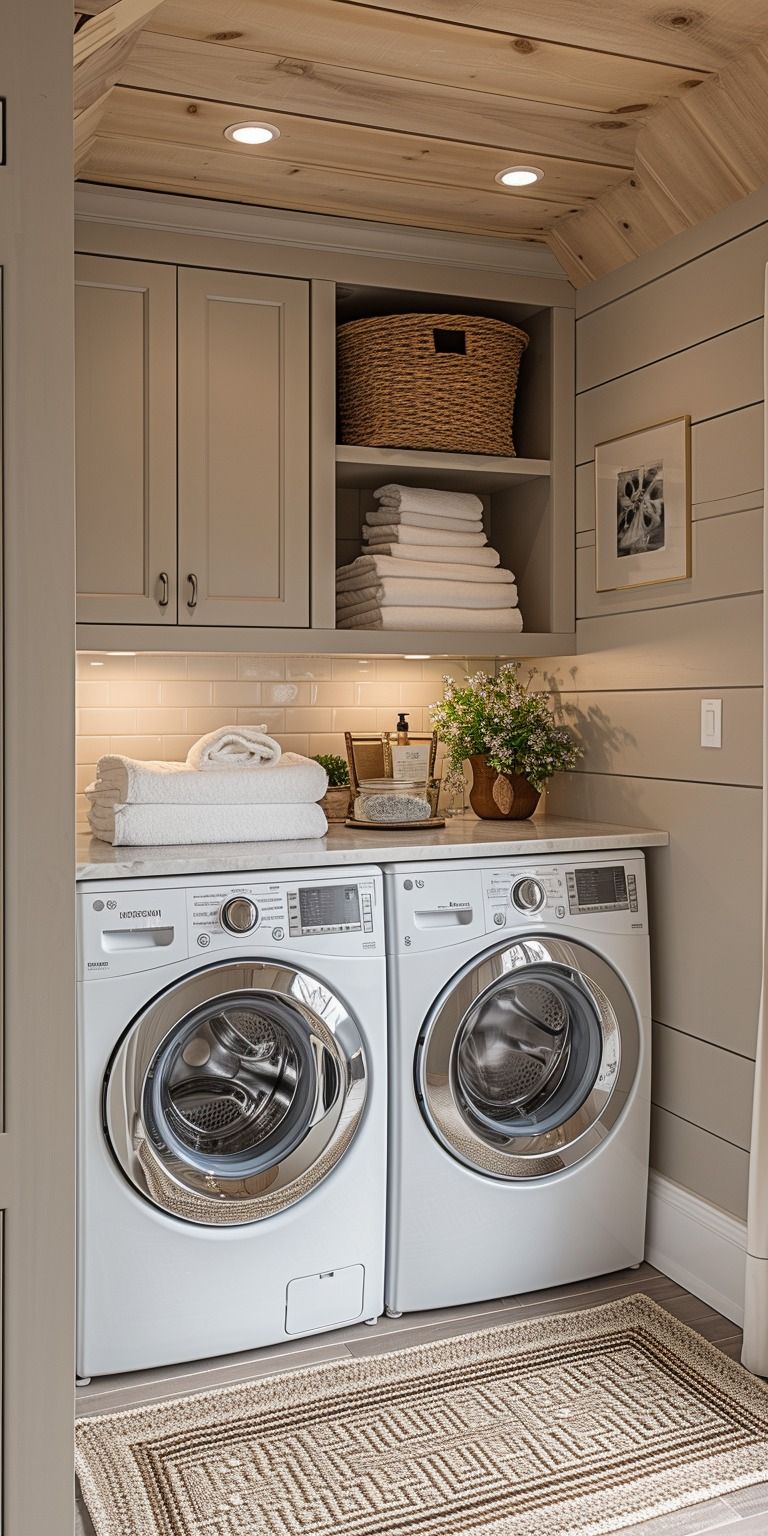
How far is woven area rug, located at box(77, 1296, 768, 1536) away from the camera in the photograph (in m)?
1.98

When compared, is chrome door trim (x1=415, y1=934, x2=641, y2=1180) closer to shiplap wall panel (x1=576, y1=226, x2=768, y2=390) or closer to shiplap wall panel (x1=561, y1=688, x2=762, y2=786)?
shiplap wall panel (x1=561, y1=688, x2=762, y2=786)

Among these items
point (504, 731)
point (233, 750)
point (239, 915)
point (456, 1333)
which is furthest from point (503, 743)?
point (456, 1333)

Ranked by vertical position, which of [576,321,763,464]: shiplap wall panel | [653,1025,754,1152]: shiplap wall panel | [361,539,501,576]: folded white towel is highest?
[576,321,763,464]: shiplap wall panel

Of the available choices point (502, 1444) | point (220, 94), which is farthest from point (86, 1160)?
point (220, 94)

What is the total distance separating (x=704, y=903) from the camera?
268 cm

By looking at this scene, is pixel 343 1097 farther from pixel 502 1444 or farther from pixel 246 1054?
pixel 502 1444

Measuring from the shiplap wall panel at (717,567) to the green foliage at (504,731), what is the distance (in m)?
0.34

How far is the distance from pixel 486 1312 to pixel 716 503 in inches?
71.4

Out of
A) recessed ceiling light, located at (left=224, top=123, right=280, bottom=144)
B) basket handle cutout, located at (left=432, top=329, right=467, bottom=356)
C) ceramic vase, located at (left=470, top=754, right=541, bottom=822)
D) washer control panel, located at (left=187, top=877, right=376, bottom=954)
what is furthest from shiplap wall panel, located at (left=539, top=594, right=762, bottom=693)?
recessed ceiling light, located at (left=224, top=123, right=280, bottom=144)

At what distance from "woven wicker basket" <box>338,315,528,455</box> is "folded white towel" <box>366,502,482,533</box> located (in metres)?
0.17

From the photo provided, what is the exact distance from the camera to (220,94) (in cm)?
229

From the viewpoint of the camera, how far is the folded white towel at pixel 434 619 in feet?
9.66

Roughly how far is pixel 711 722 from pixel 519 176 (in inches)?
49.4

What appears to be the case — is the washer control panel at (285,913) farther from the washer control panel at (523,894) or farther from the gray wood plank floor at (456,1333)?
the gray wood plank floor at (456,1333)
